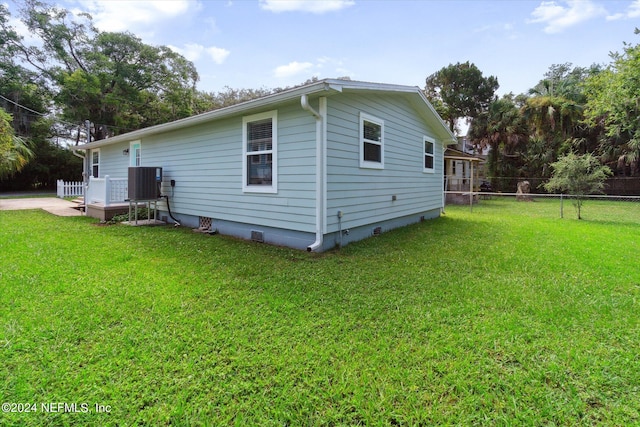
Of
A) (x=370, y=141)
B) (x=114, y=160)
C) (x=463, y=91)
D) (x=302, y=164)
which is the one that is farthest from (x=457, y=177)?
(x=114, y=160)

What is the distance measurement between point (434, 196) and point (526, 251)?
4.66m

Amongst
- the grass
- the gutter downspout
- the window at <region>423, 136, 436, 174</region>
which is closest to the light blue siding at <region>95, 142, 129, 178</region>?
the grass

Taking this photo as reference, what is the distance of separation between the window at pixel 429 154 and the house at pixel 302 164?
0.59 ft

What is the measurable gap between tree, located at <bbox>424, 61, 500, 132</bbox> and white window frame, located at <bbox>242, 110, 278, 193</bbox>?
22.8m

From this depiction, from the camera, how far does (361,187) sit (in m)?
6.00

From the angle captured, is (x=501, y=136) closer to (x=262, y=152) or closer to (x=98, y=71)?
(x=262, y=152)

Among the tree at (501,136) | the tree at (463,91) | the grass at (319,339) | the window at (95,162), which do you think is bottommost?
the grass at (319,339)

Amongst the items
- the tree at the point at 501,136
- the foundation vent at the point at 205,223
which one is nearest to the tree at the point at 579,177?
the foundation vent at the point at 205,223

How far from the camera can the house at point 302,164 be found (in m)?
5.10

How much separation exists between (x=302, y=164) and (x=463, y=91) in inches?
993

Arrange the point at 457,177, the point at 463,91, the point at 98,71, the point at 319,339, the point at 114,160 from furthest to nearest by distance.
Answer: the point at 463,91, the point at 98,71, the point at 457,177, the point at 114,160, the point at 319,339

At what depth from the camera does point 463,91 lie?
2548 cm

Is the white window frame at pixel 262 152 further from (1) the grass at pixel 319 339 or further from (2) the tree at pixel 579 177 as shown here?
(2) the tree at pixel 579 177

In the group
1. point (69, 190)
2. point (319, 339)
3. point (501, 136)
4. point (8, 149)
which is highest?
point (501, 136)
